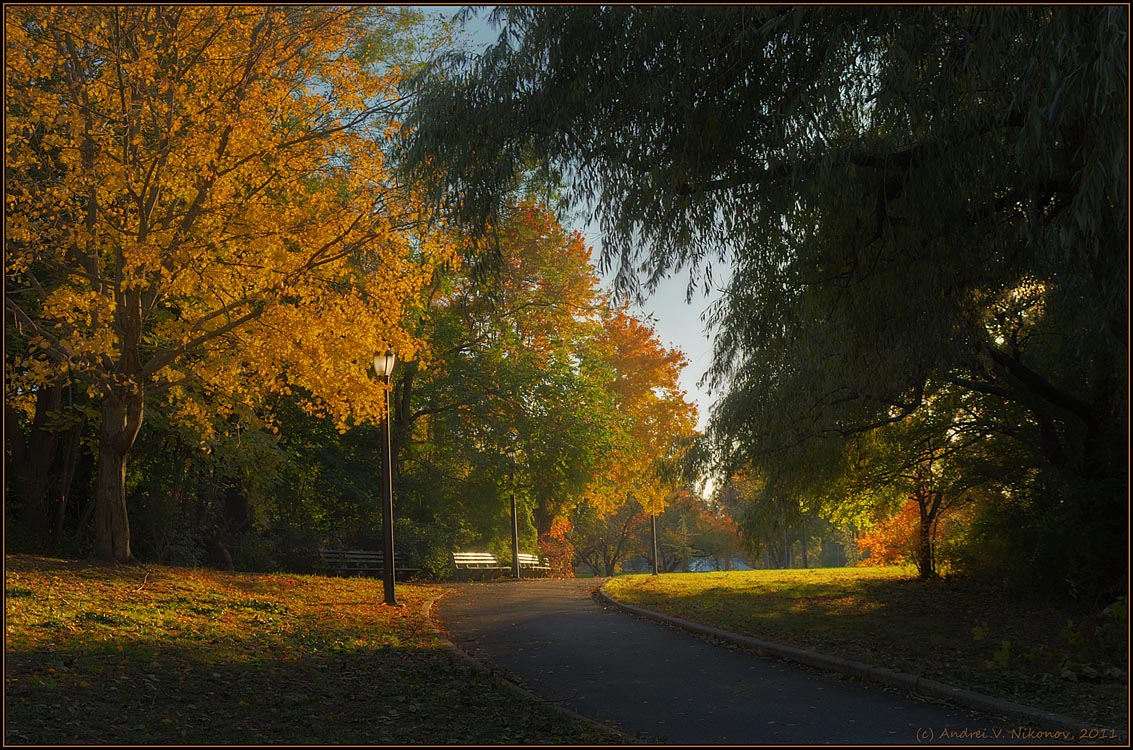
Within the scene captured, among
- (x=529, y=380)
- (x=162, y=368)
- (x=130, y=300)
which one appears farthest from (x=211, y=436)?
(x=529, y=380)

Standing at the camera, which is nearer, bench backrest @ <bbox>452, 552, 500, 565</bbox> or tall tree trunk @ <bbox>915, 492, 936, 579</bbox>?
tall tree trunk @ <bbox>915, 492, 936, 579</bbox>

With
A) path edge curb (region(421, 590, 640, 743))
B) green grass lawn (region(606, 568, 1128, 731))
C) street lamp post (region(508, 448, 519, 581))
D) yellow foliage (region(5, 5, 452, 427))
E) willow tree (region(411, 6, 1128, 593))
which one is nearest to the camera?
willow tree (region(411, 6, 1128, 593))

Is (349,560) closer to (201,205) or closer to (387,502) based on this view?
(387,502)

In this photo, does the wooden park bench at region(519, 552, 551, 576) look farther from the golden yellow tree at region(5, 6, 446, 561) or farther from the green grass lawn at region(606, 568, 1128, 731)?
the golden yellow tree at region(5, 6, 446, 561)

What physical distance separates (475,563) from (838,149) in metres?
20.5

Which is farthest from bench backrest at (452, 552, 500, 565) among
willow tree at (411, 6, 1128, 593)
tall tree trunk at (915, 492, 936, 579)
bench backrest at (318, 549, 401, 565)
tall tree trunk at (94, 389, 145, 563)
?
willow tree at (411, 6, 1128, 593)

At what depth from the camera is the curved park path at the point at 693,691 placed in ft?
22.0

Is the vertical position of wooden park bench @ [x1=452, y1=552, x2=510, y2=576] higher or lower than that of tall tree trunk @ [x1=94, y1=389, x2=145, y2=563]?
lower

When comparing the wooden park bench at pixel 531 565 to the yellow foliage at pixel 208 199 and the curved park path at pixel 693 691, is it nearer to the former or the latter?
the yellow foliage at pixel 208 199

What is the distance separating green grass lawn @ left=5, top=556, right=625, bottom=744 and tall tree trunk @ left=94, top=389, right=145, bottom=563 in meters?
1.24

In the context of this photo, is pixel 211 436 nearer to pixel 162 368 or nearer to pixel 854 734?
pixel 162 368

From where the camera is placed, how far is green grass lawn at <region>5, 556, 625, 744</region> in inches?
247

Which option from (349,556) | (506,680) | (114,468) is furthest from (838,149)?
(349,556)

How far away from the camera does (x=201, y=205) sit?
12.9 meters
